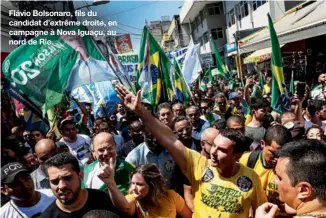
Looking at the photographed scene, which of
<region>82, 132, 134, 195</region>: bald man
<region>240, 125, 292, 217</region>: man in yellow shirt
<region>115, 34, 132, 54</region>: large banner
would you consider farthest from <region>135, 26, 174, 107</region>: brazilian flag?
<region>115, 34, 132, 54</region>: large banner

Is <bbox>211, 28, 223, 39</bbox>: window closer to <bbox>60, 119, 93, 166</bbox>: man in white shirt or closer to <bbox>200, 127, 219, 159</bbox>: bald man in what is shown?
<bbox>60, 119, 93, 166</bbox>: man in white shirt

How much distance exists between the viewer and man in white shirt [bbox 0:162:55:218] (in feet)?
8.71

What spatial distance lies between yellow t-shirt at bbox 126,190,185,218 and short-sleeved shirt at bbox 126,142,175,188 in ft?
1.85

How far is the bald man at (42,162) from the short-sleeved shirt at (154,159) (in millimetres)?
Answer: 788

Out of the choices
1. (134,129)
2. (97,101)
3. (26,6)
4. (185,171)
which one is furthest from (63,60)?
(26,6)

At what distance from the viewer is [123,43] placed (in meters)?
23.0

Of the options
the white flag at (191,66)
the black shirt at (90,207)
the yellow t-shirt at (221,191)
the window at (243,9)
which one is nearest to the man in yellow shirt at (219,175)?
the yellow t-shirt at (221,191)

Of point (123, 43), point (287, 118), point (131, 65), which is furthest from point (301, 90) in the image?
point (123, 43)

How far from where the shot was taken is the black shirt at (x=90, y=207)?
236cm

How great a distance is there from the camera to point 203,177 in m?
2.74

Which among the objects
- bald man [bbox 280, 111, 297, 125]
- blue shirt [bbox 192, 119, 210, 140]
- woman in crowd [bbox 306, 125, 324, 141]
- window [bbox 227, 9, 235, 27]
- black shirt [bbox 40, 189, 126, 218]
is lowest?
blue shirt [bbox 192, 119, 210, 140]

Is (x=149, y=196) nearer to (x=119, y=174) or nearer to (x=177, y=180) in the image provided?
(x=119, y=174)

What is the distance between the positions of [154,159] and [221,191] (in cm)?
117

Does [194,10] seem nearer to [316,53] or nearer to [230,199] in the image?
[316,53]
